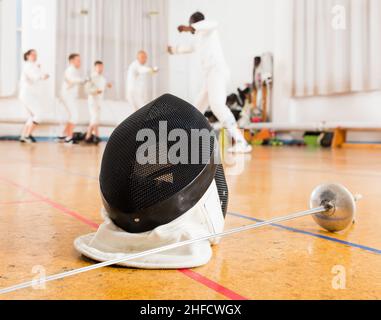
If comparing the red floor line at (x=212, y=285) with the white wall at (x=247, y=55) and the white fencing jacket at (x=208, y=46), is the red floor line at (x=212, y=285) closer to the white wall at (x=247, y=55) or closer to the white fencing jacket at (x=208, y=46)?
the white fencing jacket at (x=208, y=46)

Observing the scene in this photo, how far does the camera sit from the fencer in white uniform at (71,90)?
661cm

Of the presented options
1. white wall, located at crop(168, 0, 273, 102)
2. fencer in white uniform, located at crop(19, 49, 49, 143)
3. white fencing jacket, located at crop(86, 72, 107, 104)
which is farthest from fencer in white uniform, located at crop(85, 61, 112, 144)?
white wall, located at crop(168, 0, 273, 102)

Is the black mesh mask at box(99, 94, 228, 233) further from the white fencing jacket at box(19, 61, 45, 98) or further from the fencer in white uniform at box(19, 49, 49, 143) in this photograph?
the white fencing jacket at box(19, 61, 45, 98)

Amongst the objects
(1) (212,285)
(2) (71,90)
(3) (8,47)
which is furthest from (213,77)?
(3) (8,47)

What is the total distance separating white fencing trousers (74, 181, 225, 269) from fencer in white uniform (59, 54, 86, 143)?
6.03m

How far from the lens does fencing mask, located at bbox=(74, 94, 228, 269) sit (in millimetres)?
646

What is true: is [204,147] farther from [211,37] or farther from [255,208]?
[211,37]

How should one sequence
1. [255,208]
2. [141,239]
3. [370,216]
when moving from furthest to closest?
[255,208] → [370,216] → [141,239]

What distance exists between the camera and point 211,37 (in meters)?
3.79

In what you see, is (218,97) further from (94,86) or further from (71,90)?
(71,90)

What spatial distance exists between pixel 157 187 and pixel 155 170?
0.03 metres

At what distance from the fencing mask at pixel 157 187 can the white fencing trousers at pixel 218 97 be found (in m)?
2.91

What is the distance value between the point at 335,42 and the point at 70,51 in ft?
14.2
